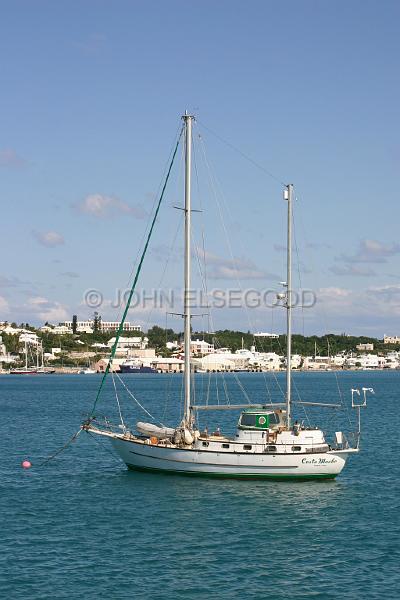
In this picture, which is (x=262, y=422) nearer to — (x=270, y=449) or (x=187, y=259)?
(x=270, y=449)

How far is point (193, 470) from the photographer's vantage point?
49875mm

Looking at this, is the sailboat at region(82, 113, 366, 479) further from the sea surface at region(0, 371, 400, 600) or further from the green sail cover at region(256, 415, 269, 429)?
the sea surface at region(0, 371, 400, 600)

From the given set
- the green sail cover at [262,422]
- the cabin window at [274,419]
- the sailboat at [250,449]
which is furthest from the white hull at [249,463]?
the cabin window at [274,419]

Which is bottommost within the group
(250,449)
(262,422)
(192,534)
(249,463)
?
(192,534)

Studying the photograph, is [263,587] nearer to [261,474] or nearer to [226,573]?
[226,573]

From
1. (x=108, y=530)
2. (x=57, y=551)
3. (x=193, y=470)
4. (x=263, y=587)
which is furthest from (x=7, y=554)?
(x=193, y=470)

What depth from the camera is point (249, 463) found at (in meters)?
48.9

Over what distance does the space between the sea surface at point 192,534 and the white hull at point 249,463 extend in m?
0.63

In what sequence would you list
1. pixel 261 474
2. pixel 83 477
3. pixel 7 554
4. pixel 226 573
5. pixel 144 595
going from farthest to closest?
1. pixel 83 477
2. pixel 261 474
3. pixel 7 554
4. pixel 226 573
5. pixel 144 595

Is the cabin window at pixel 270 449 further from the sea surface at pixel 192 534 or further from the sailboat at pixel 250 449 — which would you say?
the sea surface at pixel 192 534

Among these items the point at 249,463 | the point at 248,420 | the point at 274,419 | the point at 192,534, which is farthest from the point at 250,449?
the point at 192,534

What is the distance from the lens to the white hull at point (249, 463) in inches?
1924

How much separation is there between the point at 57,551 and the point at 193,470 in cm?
1521

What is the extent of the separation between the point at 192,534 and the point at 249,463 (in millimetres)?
11083
